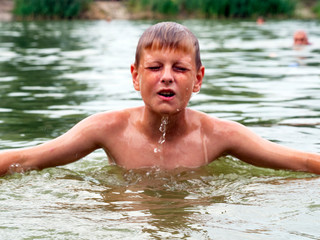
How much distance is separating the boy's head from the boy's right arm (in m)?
0.63

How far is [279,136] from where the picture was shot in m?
5.82

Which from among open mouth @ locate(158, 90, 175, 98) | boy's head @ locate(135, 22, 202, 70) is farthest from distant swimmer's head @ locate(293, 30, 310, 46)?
open mouth @ locate(158, 90, 175, 98)

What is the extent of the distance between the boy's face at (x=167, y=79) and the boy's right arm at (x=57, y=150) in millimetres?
522

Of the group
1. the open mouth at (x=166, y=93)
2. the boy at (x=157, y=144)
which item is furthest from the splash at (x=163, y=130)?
the open mouth at (x=166, y=93)

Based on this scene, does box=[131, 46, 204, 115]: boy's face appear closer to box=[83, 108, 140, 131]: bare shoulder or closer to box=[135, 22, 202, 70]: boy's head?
box=[135, 22, 202, 70]: boy's head

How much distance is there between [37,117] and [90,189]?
3111mm

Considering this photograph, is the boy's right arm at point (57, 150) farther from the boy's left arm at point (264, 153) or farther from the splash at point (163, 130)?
the boy's left arm at point (264, 153)

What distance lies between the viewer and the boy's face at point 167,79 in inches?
141

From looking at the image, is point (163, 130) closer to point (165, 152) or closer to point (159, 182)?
point (165, 152)

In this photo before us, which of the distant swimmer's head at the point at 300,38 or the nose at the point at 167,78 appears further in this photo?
the distant swimmer's head at the point at 300,38

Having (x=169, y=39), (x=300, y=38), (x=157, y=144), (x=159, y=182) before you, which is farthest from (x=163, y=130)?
(x=300, y=38)

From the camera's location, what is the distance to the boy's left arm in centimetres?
400

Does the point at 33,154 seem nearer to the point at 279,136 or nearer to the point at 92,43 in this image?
the point at 279,136

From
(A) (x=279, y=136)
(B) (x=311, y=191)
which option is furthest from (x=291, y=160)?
(A) (x=279, y=136)
